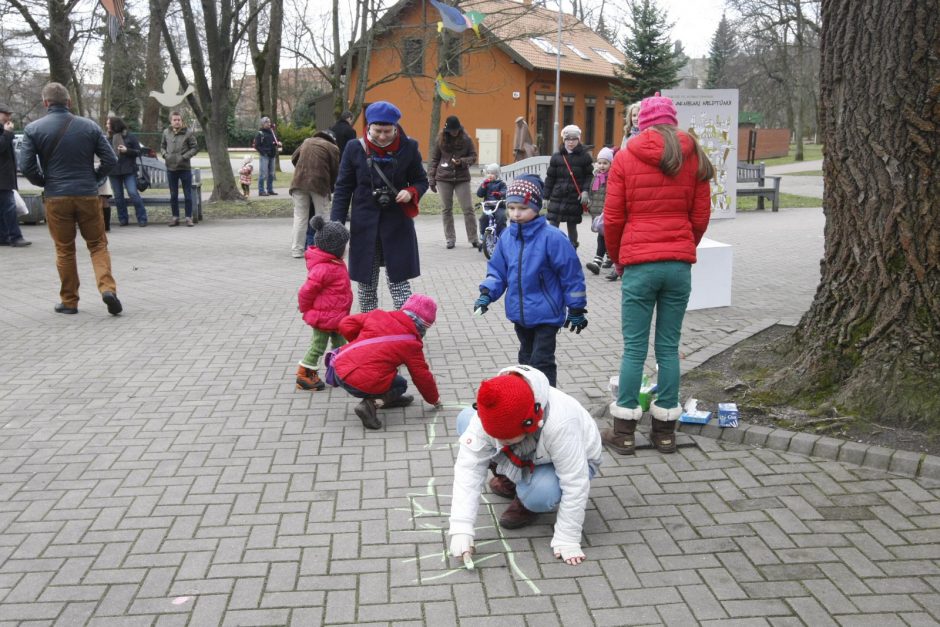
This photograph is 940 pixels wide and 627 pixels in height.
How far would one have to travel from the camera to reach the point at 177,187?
15.1m

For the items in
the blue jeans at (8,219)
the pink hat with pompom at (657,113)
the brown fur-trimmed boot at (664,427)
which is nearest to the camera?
the pink hat with pompom at (657,113)

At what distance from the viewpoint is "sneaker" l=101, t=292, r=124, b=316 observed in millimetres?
8195

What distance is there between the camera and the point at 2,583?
3.51 meters

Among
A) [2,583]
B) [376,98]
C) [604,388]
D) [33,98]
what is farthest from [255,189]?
[33,98]

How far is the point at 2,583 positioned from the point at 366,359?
224cm

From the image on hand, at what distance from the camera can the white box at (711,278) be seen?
844cm

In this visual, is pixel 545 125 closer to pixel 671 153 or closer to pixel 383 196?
pixel 383 196

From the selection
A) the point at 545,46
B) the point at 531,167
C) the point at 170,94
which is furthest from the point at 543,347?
the point at 545,46

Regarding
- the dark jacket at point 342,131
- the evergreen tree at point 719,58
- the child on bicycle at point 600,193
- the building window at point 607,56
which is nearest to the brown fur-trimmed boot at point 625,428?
the child on bicycle at point 600,193

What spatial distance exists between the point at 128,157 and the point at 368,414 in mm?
11523

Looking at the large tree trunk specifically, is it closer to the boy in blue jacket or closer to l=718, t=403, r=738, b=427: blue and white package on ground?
l=718, t=403, r=738, b=427: blue and white package on ground

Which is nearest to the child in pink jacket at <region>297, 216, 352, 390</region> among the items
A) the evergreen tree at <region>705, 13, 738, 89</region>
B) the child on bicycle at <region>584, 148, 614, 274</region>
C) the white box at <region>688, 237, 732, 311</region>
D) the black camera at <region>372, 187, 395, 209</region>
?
the black camera at <region>372, 187, 395, 209</region>

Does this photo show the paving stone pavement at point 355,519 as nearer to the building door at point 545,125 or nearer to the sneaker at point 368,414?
the sneaker at point 368,414

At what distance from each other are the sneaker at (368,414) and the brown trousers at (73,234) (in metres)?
4.06
